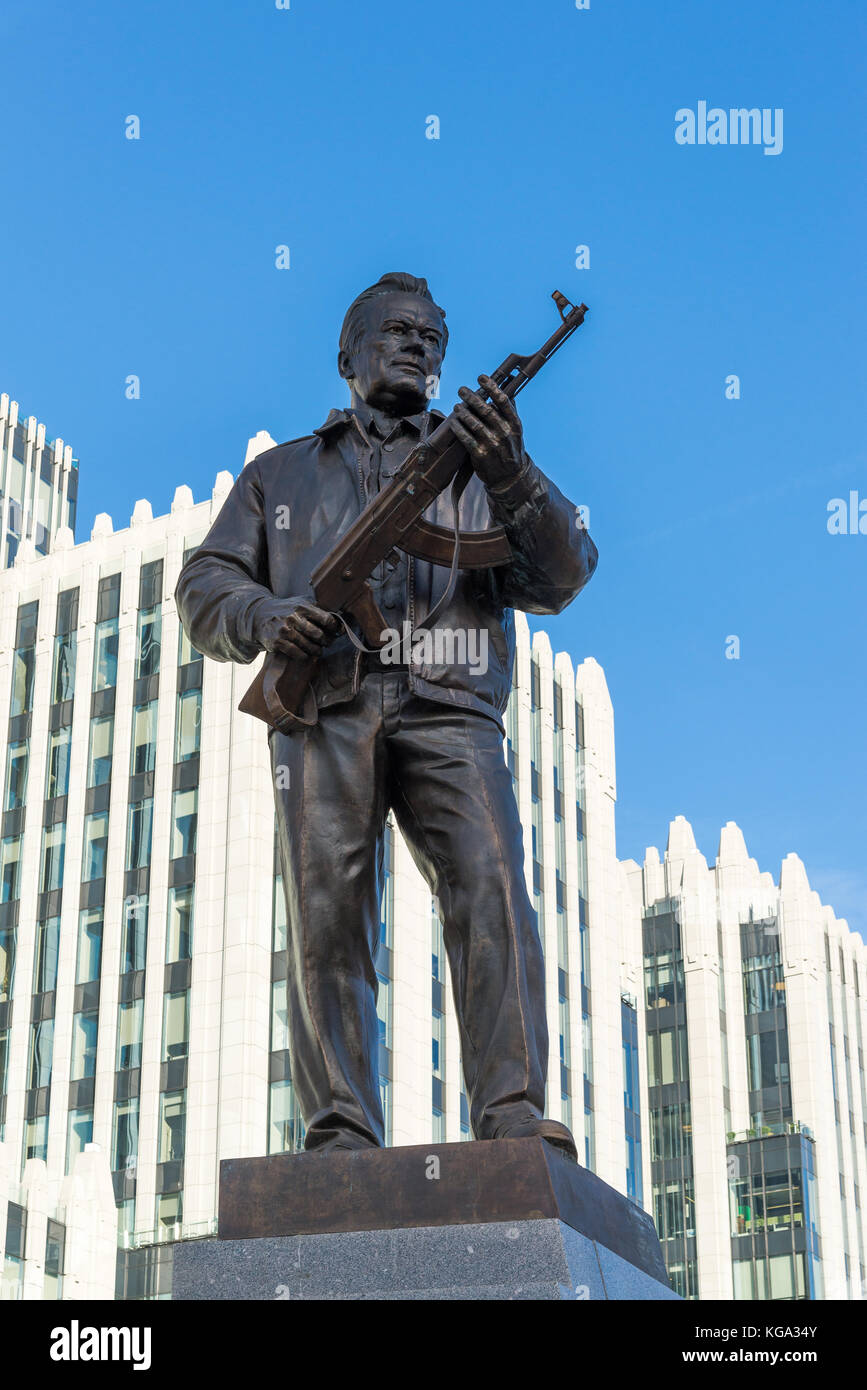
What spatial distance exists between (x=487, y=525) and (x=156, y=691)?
45826 millimetres

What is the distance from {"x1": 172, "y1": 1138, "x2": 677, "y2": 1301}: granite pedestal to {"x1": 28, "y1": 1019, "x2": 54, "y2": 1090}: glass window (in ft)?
146

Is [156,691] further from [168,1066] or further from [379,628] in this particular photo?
[379,628]

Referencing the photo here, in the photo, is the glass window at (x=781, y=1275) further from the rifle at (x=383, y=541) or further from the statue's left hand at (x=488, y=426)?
the statue's left hand at (x=488, y=426)

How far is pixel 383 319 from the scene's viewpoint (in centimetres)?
682

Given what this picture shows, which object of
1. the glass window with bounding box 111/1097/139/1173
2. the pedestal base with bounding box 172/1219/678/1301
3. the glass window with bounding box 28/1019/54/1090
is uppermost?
the glass window with bounding box 28/1019/54/1090

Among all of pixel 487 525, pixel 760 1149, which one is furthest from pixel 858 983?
pixel 487 525

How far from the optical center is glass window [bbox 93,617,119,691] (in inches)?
2095

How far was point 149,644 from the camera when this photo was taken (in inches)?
2076

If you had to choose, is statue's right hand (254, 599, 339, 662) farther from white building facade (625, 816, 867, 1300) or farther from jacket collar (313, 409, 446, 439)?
white building facade (625, 816, 867, 1300)

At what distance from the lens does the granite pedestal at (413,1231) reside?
5.12 m

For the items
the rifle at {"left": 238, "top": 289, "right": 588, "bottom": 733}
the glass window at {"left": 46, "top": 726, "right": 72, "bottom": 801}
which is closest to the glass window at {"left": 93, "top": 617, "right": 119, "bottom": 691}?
the glass window at {"left": 46, "top": 726, "right": 72, "bottom": 801}

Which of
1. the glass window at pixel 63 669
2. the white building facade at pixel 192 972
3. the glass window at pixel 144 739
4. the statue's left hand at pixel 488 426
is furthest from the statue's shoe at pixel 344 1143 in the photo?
the glass window at pixel 63 669

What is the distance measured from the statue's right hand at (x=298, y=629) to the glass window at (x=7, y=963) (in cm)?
4603

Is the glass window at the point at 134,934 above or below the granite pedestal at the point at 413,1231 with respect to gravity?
above
